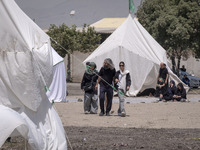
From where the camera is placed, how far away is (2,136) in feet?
20.0

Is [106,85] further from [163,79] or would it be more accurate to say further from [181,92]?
[163,79]

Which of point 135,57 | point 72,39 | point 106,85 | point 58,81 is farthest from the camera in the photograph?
point 72,39

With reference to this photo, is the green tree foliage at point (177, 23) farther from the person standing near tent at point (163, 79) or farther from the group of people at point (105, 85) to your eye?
the group of people at point (105, 85)

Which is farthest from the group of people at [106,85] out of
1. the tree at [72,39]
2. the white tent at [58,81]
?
the tree at [72,39]

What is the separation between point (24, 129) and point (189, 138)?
4.05 m

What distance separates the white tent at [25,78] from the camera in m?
7.33

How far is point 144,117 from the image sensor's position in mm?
13398

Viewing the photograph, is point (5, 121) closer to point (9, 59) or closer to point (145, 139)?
point (9, 59)

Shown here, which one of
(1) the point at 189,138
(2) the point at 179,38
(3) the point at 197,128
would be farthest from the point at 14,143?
(2) the point at 179,38

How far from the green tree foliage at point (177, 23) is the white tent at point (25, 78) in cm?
2222

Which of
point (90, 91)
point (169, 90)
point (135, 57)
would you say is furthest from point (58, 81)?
point (90, 91)

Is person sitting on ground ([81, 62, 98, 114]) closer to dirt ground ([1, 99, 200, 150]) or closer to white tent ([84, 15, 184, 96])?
dirt ground ([1, 99, 200, 150])

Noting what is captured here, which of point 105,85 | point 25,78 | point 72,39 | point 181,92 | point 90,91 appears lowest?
point 181,92

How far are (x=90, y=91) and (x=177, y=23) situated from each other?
1606 centimetres
